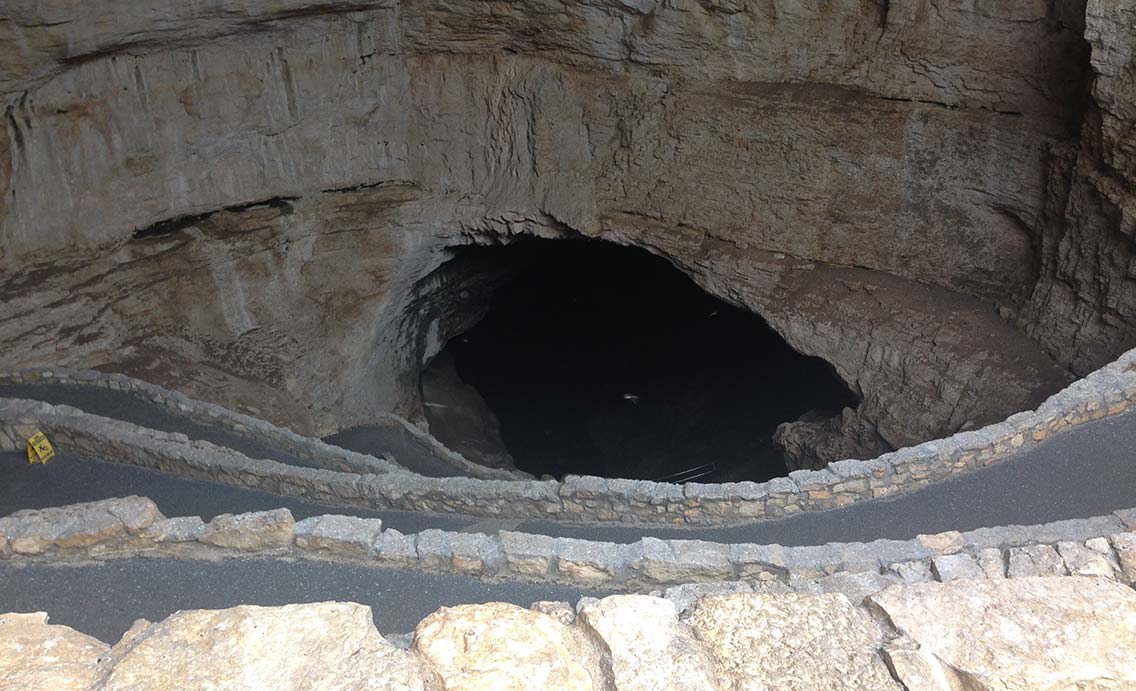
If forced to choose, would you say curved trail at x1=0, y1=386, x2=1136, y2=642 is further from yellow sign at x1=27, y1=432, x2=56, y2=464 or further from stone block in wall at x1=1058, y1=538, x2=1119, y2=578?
stone block in wall at x1=1058, y1=538, x2=1119, y2=578

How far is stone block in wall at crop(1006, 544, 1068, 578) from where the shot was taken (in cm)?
462

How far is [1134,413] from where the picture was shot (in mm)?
7082

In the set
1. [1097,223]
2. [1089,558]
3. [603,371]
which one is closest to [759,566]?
[1089,558]

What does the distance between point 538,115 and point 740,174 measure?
10.5 feet

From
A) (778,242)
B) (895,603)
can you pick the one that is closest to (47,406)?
(895,603)

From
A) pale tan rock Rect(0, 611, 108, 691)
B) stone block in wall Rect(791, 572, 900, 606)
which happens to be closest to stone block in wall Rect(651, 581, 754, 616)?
stone block in wall Rect(791, 572, 900, 606)

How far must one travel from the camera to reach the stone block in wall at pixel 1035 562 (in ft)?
15.1

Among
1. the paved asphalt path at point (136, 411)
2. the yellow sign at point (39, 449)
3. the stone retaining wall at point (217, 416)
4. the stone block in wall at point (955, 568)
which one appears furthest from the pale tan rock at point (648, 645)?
the yellow sign at point (39, 449)

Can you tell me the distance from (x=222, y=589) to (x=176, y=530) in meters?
0.59

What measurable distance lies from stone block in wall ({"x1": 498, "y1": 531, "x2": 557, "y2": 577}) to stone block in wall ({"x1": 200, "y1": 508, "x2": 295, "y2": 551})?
5.23 feet

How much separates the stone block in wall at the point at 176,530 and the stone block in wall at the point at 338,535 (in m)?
0.71

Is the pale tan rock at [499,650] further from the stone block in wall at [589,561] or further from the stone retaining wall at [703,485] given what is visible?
the stone retaining wall at [703,485]

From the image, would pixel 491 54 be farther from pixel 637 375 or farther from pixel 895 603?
pixel 895 603

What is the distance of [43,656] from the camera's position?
3.50 meters
